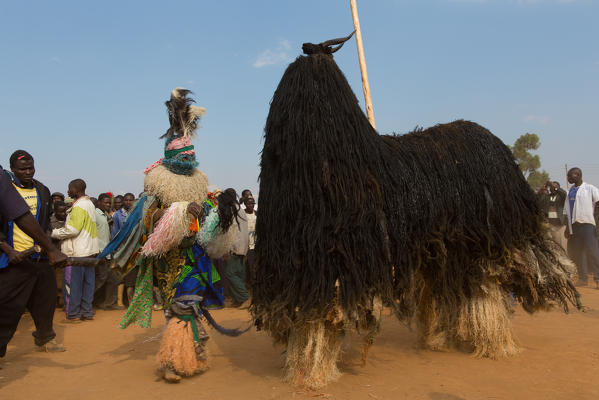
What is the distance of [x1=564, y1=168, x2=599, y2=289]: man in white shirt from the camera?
9336mm

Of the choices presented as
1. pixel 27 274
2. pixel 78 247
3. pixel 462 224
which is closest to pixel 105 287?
pixel 78 247

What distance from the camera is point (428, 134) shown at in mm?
4402

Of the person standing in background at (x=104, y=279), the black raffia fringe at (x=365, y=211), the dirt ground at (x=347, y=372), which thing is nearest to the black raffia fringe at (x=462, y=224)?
the black raffia fringe at (x=365, y=211)

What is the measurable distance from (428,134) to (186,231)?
258cm

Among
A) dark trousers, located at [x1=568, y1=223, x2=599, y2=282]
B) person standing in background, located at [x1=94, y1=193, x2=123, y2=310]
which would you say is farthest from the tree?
person standing in background, located at [x1=94, y1=193, x2=123, y2=310]

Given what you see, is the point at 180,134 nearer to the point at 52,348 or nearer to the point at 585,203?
the point at 52,348

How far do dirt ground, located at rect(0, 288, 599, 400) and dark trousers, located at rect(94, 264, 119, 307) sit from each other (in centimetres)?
271

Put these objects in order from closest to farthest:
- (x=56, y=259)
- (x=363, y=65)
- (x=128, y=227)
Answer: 1. (x=56, y=259)
2. (x=128, y=227)
3. (x=363, y=65)

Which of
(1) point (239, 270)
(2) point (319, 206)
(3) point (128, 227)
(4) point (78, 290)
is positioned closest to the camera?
(2) point (319, 206)

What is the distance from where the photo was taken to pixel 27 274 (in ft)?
14.9

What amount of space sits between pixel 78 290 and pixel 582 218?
10.3 metres

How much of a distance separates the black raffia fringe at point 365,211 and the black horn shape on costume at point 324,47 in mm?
175

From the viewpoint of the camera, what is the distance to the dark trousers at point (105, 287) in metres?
8.80

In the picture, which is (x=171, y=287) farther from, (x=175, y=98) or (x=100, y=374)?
(x=175, y=98)
